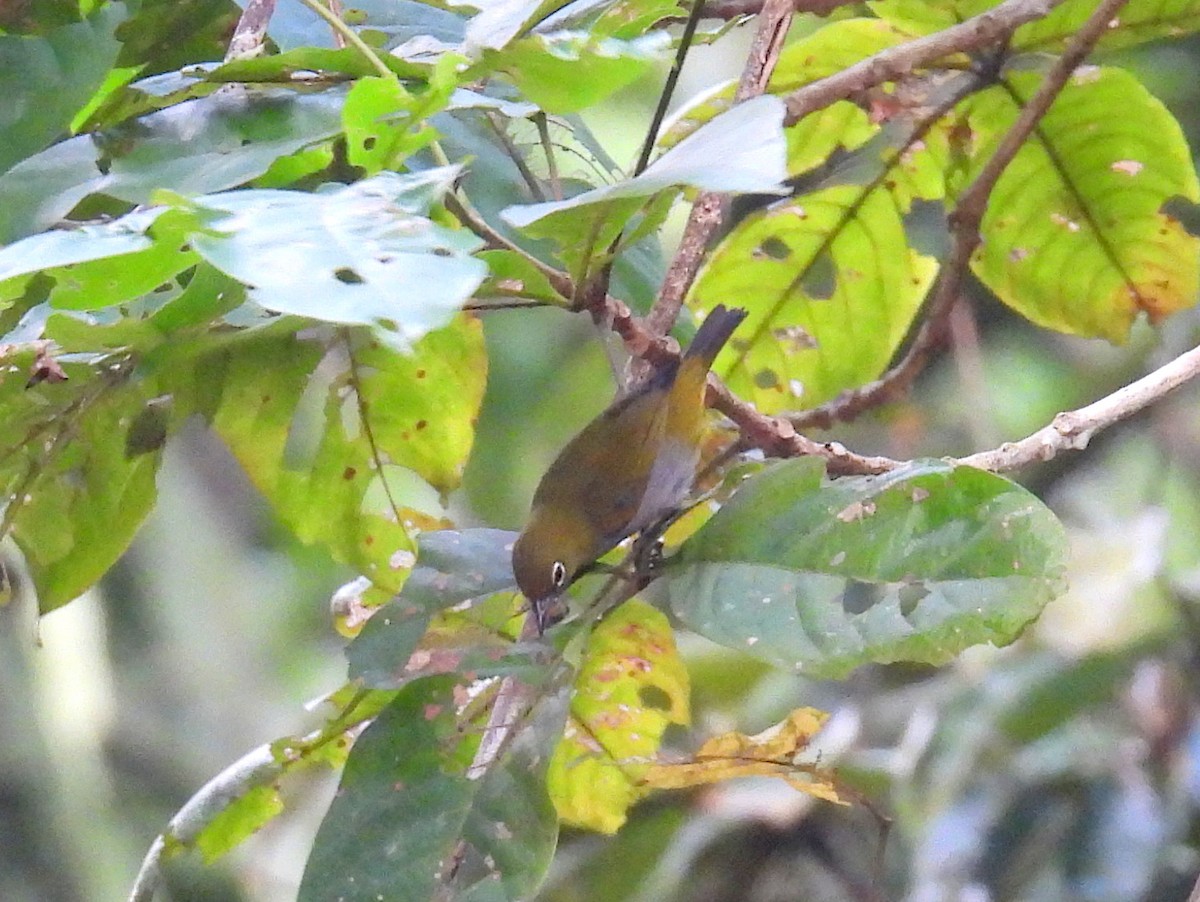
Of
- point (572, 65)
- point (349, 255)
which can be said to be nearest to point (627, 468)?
point (572, 65)

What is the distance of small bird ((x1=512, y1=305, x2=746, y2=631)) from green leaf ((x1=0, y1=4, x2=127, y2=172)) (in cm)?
64

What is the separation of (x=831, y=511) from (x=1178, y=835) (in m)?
1.34

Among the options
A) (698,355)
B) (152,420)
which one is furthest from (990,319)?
(152,420)

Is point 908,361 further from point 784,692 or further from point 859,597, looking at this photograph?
point 784,692

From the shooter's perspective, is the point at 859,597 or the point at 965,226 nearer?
the point at 859,597

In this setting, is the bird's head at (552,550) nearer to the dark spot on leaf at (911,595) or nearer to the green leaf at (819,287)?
the green leaf at (819,287)

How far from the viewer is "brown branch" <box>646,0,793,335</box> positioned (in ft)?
3.26

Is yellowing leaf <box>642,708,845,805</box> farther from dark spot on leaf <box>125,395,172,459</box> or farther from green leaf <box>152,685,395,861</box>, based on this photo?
dark spot on leaf <box>125,395,172,459</box>

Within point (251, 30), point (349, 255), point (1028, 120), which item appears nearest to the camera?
point (349, 255)

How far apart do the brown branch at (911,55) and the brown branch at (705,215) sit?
51mm

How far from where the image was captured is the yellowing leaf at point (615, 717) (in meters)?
1.07

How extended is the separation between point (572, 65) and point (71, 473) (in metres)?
0.55

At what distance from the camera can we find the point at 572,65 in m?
0.71

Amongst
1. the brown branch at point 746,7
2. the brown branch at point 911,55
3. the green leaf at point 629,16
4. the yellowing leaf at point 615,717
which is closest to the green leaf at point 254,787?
the yellowing leaf at point 615,717
